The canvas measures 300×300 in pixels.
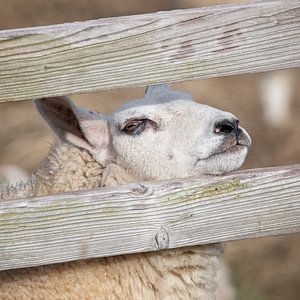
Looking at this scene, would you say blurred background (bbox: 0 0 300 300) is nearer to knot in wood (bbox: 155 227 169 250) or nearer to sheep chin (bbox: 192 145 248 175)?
sheep chin (bbox: 192 145 248 175)

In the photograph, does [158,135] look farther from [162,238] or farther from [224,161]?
[162,238]

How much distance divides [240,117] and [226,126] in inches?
367

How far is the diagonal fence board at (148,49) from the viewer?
2.89m

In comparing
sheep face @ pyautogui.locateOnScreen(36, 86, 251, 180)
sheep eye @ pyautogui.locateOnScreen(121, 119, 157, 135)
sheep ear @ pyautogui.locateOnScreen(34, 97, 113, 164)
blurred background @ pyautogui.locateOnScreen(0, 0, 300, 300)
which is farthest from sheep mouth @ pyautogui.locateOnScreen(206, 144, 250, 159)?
blurred background @ pyautogui.locateOnScreen(0, 0, 300, 300)

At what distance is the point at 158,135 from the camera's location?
3697 mm

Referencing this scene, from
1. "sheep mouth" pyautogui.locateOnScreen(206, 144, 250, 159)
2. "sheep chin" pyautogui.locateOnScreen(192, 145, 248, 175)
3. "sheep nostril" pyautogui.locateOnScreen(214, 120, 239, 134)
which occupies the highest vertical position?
"sheep nostril" pyautogui.locateOnScreen(214, 120, 239, 134)

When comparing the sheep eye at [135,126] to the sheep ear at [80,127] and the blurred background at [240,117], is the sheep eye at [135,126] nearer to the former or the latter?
the sheep ear at [80,127]

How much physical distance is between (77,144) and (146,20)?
979 millimetres

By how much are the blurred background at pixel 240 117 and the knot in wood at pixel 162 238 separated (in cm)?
395

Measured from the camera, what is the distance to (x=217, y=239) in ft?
10.4

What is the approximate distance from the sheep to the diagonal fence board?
0.56 m

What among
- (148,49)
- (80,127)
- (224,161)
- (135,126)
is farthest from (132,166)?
(148,49)

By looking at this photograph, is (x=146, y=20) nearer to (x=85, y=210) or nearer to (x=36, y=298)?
(x=85, y=210)

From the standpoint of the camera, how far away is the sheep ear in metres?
3.68
